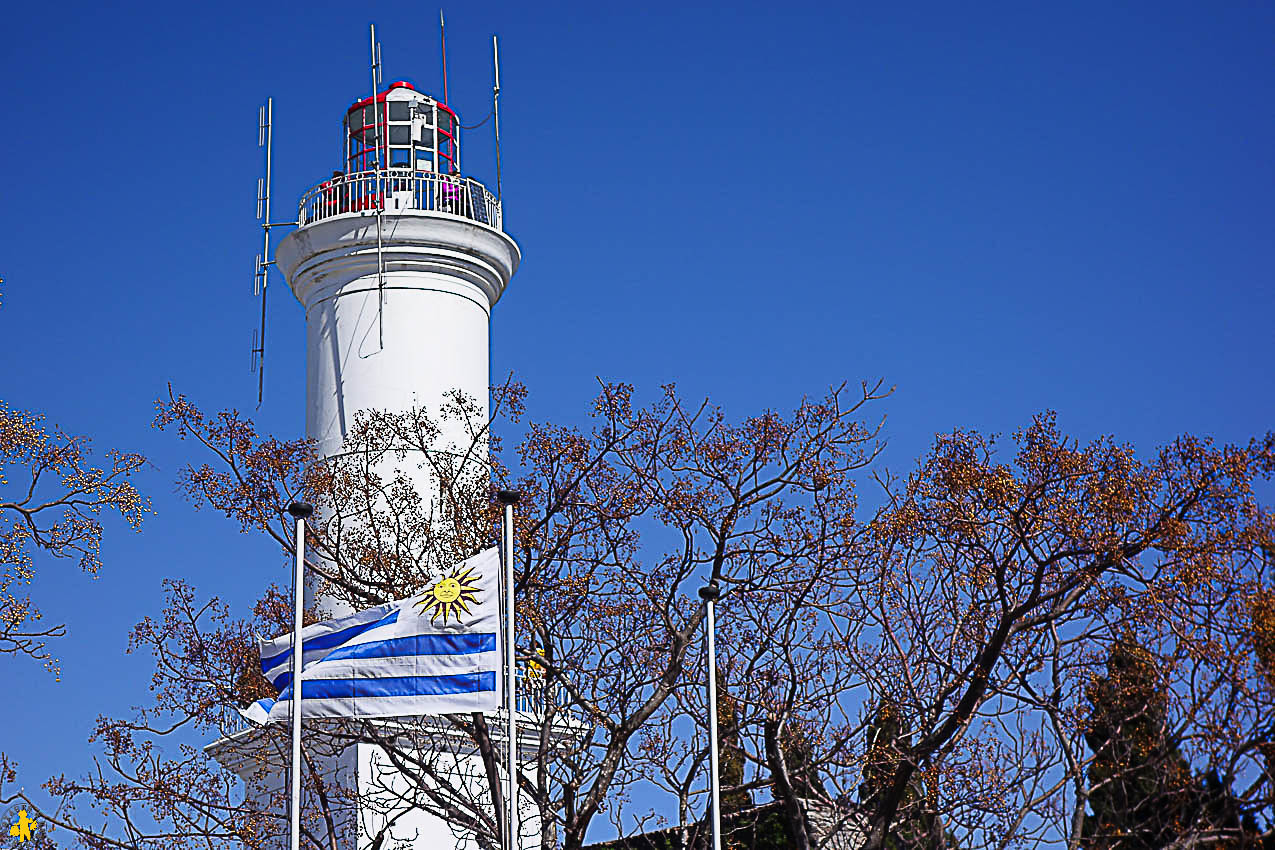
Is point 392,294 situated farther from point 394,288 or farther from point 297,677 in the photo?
point 297,677

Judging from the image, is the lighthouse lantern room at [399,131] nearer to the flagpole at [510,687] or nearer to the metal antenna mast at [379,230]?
the metal antenna mast at [379,230]

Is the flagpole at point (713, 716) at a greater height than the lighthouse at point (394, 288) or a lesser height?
lesser

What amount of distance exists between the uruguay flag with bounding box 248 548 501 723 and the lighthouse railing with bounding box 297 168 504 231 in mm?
9893

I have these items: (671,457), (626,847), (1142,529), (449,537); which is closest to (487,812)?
(626,847)

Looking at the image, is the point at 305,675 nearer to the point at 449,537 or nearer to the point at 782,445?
the point at 449,537

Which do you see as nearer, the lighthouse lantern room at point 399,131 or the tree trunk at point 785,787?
the tree trunk at point 785,787

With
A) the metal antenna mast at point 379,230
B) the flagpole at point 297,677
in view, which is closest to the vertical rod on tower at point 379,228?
the metal antenna mast at point 379,230

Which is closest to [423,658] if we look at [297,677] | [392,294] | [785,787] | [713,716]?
[297,677]

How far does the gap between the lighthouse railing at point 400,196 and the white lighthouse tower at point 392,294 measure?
0.01m

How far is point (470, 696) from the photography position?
1505 centimetres

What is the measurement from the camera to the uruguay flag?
15031mm

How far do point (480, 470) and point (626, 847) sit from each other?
4749 mm

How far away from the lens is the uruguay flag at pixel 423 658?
15031 mm

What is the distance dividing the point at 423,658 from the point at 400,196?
10.8 metres
